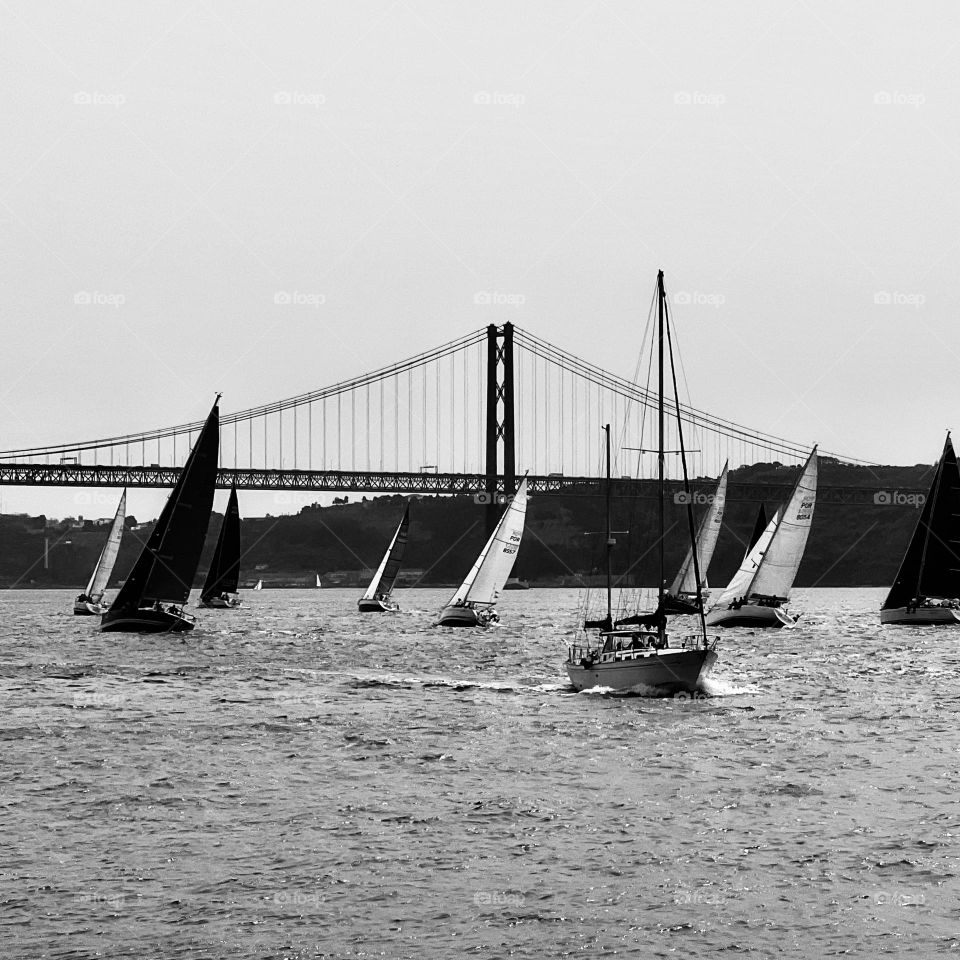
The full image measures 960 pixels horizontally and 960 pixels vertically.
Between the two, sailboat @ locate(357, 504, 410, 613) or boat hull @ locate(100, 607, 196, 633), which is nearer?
boat hull @ locate(100, 607, 196, 633)

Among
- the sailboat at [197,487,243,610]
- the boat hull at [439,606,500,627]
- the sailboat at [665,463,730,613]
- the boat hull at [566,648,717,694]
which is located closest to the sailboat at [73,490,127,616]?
the sailboat at [197,487,243,610]

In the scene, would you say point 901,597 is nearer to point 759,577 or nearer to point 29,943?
point 759,577

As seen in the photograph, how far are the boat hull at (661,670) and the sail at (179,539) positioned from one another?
21052mm

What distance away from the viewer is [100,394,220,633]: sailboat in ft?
144

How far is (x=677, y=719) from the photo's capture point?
22.9 metres

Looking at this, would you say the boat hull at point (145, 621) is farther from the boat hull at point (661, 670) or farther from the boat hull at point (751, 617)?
the boat hull at point (661, 670)

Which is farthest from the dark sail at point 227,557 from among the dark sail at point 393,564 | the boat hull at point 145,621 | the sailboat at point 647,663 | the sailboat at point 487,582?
the sailboat at point 647,663

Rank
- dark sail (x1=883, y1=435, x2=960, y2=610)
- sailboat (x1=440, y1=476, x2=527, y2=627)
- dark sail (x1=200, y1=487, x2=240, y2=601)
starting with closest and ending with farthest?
dark sail (x1=883, y1=435, x2=960, y2=610) → sailboat (x1=440, y1=476, x2=527, y2=627) → dark sail (x1=200, y1=487, x2=240, y2=601)

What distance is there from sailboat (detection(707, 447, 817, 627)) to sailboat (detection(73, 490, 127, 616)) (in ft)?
90.2

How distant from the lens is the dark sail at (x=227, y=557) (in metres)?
73.0

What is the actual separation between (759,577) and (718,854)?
42.2 metres

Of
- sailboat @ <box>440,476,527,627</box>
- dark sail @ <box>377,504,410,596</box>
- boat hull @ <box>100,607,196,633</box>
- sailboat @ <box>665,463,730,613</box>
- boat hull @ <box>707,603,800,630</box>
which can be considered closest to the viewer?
boat hull @ <box>100,607,196,633</box>

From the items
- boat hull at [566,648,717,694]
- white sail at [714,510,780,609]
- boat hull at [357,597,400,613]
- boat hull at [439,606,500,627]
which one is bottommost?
boat hull at [357,597,400,613]

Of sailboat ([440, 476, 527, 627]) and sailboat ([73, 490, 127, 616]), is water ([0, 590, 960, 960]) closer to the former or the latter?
sailboat ([440, 476, 527, 627])
